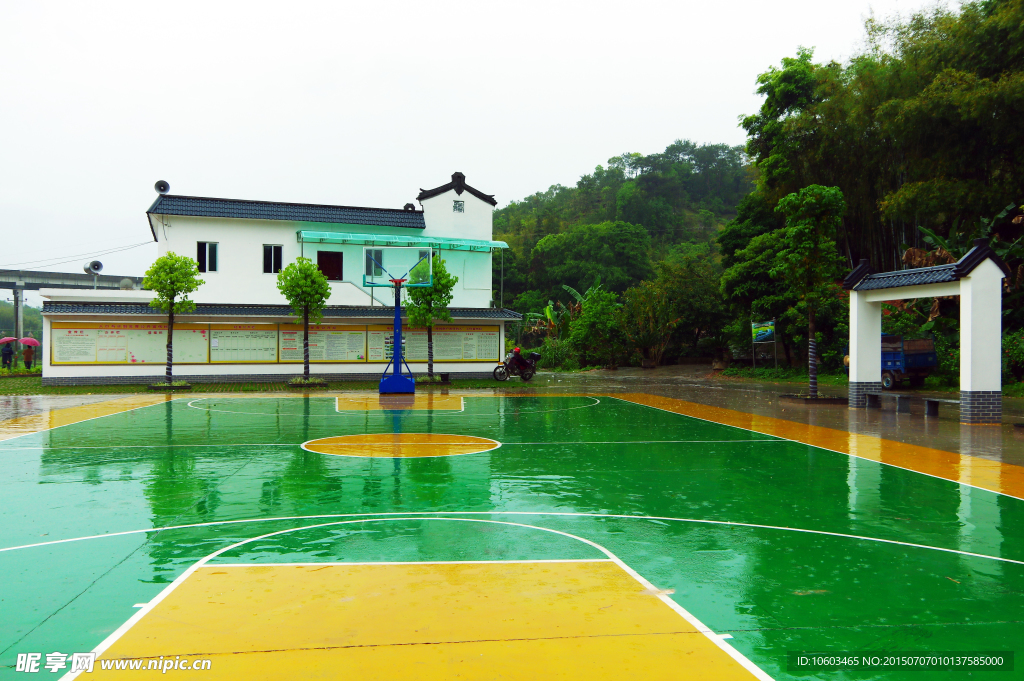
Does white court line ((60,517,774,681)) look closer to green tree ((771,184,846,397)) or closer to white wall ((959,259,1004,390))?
white wall ((959,259,1004,390))

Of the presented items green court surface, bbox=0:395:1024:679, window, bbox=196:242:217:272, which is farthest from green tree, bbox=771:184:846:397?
window, bbox=196:242:217:272

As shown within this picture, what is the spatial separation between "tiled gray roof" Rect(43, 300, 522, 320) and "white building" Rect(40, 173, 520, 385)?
0.05 m

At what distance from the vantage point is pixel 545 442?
10312 mm

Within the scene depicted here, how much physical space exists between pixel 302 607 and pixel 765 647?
2.52 metres

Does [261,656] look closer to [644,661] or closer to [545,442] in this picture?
[644,661]

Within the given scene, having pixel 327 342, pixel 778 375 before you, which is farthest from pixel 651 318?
pixel 327 342

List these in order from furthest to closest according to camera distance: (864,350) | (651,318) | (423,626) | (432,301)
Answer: (651,318), (432,301), (864,350), (423,626)

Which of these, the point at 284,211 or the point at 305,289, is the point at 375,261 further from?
the point at 305,289

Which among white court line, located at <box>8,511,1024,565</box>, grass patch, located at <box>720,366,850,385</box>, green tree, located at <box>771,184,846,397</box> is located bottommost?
white court line, located at <box>8,511,1024,565</box>

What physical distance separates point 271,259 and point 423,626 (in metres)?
22.0

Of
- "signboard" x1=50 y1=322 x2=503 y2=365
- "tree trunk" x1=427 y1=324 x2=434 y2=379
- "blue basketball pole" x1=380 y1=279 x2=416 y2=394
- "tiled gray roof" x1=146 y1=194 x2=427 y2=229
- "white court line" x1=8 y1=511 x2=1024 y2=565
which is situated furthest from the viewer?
"tiled gray roof" x1=146 y1=194 x2=427 y2=229

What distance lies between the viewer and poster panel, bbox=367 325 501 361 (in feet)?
76.1

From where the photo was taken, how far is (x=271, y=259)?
2366 centimetres

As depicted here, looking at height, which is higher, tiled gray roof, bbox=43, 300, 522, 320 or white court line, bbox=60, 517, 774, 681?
tiled gray roof, bbox=43, 300, 522, 320
